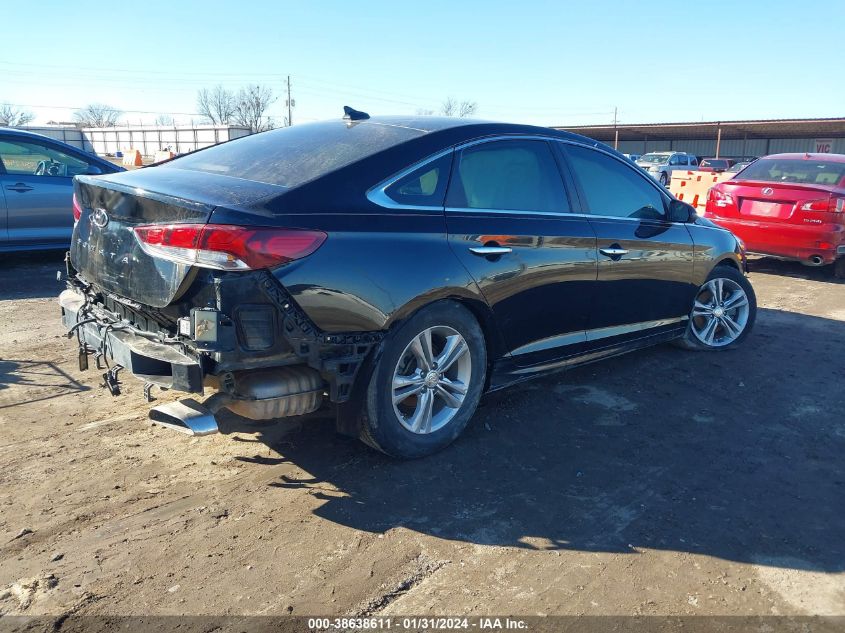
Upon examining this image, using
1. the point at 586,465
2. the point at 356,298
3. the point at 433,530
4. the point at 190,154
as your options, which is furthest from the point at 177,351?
the point at 586,465

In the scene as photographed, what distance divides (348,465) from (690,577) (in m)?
1.69

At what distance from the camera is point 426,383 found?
364cm

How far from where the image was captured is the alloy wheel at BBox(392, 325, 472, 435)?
11.7 ft

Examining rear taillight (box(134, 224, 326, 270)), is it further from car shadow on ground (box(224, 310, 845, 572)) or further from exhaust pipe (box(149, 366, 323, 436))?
car shadow on ground (box(224, 310, 845, 572))

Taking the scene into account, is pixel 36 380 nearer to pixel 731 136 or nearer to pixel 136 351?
pixel 136 351

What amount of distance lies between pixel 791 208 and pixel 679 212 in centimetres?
457

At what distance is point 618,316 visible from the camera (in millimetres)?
4773

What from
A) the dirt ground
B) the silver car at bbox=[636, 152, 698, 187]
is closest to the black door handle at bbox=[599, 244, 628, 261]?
the dirt ground

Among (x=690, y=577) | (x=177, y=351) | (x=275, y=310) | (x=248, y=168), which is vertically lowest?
(x=690, y=577)

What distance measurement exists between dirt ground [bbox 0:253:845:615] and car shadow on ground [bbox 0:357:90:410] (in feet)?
0.07

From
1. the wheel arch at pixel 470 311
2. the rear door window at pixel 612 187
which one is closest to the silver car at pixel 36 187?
the rear door window at pixel 612 187

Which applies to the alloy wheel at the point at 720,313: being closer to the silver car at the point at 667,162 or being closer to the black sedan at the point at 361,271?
the black sedan at the point at 361,271

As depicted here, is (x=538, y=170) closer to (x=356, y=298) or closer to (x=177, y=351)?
(x=356, y=298)

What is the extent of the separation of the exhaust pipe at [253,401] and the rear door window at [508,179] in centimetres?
124
